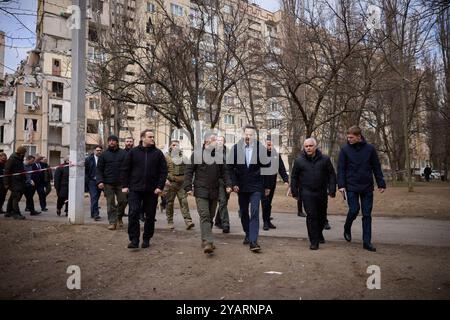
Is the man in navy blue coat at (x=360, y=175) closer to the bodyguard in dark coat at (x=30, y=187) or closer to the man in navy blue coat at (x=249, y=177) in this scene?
the man in navy blue coat at (x=249, y=177)

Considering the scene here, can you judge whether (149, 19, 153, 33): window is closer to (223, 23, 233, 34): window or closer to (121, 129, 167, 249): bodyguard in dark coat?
(223, 23, 233, 34): window

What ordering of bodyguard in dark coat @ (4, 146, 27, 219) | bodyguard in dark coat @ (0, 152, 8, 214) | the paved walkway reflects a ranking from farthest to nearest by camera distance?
bodyguard in dark coat @ (0, 152, 8, 214) < bodyguard in dark coat @ (4, 146, 27, 219) < the paved walkway

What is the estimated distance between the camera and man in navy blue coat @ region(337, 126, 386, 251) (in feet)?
22.5

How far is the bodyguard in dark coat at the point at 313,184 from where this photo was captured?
22.8ft

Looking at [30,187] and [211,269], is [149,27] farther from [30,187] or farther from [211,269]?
[211,269]

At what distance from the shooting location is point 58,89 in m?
48.1

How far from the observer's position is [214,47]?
53.9 ft

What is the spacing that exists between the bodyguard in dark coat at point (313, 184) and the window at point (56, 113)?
45906 mm

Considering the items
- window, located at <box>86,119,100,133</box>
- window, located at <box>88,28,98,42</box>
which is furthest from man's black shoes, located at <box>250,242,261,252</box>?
window, located at <box>86,119,100,133</box>

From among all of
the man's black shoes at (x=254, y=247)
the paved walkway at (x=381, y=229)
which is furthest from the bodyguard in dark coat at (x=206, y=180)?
the paved walkway at (x=381, y=229)

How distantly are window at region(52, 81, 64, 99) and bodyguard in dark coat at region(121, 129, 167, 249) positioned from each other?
149ft

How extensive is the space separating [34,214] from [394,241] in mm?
10429

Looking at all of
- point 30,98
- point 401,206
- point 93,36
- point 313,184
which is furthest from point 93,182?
point 30,98
